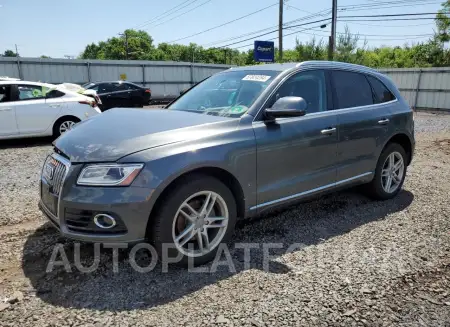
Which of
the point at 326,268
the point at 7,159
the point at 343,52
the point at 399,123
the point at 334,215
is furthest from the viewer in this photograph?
the point at 343,52

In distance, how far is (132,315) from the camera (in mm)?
2504

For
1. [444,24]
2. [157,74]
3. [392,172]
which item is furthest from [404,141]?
[444,24]

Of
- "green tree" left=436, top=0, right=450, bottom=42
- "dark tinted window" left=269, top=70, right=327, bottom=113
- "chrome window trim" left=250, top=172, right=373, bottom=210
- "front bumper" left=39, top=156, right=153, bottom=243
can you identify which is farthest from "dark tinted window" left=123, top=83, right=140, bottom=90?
"green tree" left=436, top=0, right=450, bottom=42

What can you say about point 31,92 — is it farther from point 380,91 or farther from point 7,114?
point 380,91

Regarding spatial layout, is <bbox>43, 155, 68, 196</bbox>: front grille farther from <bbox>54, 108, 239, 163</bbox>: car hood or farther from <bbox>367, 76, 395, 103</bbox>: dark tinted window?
<bbox>367, 76, 395, 103</bbox>: dark tinted window

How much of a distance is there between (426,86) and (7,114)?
18.8 m

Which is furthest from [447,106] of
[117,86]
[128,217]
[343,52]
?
[128,217]

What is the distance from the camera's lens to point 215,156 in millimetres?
3033

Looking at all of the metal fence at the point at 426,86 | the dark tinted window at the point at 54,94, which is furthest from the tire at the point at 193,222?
the metal fence at the point at 426,86

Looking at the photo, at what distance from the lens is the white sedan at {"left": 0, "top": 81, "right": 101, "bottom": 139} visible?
27.1ft

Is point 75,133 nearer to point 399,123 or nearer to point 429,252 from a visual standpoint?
point 429,252

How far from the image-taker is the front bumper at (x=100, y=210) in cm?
271

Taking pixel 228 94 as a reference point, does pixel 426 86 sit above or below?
below

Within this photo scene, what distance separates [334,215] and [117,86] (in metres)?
14.3
